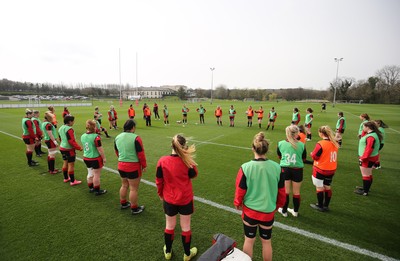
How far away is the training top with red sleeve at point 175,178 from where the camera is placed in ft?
10.2

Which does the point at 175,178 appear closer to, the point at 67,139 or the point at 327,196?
the point at 327,196

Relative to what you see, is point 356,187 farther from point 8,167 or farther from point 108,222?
point 8,167

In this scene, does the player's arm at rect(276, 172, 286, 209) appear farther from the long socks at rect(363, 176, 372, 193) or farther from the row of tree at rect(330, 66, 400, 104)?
the row of tree at rect(330, 66, 400, 104)

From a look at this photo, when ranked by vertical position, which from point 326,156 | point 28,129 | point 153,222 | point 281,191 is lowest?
point 153,222

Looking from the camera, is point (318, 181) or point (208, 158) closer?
point (318, 181)

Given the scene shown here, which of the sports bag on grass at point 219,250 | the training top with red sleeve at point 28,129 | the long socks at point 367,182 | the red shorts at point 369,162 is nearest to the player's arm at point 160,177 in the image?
the sports bag on grass at point 219,250

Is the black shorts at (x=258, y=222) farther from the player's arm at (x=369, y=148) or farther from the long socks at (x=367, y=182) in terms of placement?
the long socks at (x=367, y=182)

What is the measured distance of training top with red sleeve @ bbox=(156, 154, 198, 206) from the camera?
3.11 meters

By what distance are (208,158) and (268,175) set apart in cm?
646

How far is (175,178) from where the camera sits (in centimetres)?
311

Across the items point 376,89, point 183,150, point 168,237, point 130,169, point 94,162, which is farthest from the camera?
point 376,89

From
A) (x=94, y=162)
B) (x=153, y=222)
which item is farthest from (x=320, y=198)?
(x=94, y=162)

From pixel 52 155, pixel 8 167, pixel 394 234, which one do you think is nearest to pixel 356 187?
pixel 394 234

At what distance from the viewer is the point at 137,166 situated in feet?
14.3
